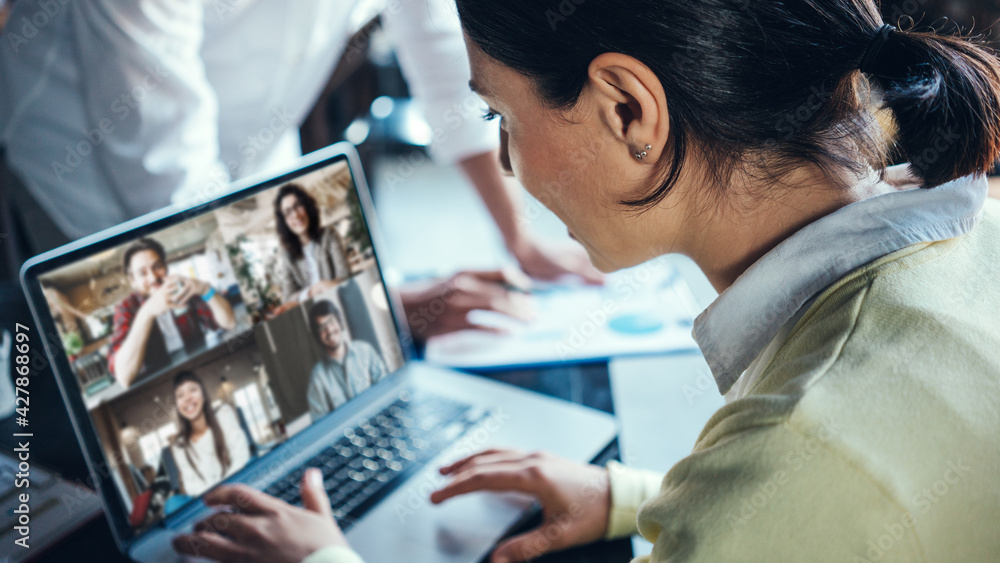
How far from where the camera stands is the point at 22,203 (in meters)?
1.02

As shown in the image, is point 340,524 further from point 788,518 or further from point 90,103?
point 90,103

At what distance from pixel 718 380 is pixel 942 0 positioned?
1.40 metres

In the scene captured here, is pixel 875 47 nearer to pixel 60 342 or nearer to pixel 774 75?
pixel 774 75

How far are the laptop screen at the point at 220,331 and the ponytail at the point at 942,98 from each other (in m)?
0.59

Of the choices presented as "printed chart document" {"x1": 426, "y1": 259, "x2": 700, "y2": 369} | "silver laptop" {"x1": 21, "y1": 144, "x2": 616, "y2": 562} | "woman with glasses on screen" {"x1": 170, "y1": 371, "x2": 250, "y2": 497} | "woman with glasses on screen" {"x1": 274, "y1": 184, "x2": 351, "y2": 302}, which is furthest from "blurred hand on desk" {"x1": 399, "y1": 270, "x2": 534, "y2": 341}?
"woman with glasses on screen" {"x1": 170, "y1": 371, "x2": 250, "y2": 497}

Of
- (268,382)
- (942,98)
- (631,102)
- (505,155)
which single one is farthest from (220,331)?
(942,98)

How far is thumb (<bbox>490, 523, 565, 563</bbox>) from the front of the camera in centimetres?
63

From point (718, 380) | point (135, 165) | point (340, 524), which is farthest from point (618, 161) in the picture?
point (135, 165)

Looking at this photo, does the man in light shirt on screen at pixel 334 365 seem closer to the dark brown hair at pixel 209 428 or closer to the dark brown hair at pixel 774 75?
the dark brown hair at pixel 209 428

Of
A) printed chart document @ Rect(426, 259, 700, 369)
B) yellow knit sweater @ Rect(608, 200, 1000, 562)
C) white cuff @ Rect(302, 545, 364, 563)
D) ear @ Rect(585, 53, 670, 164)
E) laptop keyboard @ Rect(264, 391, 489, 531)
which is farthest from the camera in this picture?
printed chart document @ Rect(426, 259, 700, 369)

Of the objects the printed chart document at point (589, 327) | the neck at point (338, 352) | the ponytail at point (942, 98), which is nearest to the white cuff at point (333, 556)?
the neck at point (338, 352)

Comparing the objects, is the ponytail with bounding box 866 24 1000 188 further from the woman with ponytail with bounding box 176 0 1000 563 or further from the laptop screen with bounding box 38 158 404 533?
the laptop screen with bounding box 38 158 404 533

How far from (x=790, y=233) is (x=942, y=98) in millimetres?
148

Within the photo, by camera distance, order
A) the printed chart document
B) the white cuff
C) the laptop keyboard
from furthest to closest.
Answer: the printed chart document
the laptop keyboard
the white cuff
